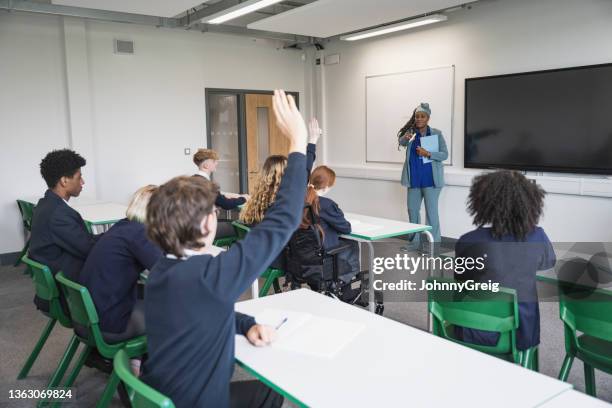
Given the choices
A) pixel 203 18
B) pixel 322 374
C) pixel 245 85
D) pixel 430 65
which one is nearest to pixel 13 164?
pixel 203 18

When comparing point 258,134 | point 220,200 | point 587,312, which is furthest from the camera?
point 258,134

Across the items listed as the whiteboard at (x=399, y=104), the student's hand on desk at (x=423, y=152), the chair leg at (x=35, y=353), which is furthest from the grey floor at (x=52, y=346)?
the whiteboard at (x=399, y=104)

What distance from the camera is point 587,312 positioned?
7.07ft

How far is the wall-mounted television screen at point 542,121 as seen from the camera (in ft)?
16.1

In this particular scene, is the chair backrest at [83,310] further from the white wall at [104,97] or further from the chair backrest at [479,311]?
the white wall at [104,97]

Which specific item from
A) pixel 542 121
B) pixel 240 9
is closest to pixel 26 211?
pixel 240 9

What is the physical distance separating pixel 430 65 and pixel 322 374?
219 inches

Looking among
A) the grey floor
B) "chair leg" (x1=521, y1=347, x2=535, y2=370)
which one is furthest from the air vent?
"chair leg" (x1=521, y1=347, x2=535, y2=370)

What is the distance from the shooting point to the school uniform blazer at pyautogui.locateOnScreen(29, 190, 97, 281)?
282 centimetres

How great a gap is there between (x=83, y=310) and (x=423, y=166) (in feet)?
15.0

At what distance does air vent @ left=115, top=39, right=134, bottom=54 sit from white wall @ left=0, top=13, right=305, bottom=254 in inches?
2.7

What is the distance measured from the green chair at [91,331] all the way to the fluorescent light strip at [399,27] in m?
4.82

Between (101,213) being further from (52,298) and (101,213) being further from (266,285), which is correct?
(52,298)

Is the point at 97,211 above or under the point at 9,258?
above
